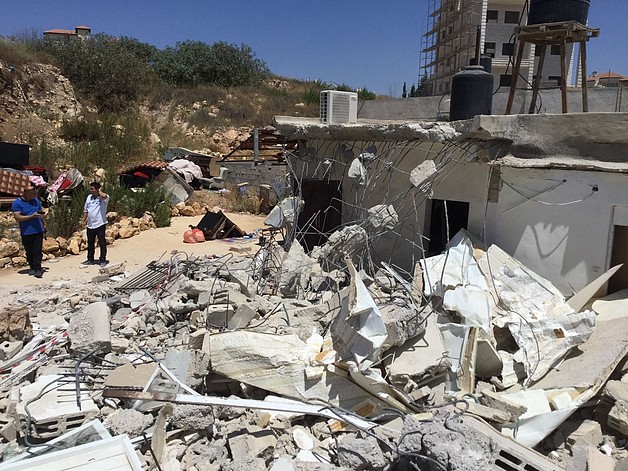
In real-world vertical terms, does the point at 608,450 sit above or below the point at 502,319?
below

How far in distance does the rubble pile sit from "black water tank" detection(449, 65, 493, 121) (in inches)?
94.0

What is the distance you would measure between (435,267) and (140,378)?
3.80m

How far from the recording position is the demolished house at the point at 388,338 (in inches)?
158

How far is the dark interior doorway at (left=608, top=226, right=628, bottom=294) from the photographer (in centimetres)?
608

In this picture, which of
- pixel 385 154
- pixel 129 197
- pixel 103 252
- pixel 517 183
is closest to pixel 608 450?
pixel 517 183

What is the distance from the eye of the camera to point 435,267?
21.1 ft

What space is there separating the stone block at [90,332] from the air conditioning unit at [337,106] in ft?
17.2

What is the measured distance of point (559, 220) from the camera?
6.38 meters

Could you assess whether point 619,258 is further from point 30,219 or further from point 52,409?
point 30,219

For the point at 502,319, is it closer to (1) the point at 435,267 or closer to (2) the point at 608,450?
(1) the point at 435,267

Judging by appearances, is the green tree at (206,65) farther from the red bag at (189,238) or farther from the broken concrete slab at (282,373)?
the broken concrete slab at (282,373)

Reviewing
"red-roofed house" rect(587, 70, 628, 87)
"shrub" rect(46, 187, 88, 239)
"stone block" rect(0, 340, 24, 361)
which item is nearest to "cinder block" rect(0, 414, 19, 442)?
"stone block" rect(0, 340, 24, 361)

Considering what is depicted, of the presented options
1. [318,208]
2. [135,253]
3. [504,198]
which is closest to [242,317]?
[318,208]

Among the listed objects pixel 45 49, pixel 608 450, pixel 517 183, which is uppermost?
pixel 45 49
